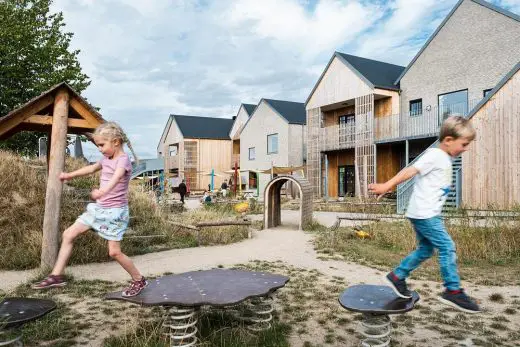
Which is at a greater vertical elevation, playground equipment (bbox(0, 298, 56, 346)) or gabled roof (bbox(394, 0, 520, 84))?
gabled roof (bbox(394, 0, 520, 84))

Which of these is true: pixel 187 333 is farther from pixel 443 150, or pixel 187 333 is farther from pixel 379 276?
pixel 379 276

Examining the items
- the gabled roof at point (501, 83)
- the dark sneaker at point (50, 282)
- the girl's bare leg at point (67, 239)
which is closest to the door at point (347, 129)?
the gabled roof at point (501, 83)

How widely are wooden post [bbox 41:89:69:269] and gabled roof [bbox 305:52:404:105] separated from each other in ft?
63.0

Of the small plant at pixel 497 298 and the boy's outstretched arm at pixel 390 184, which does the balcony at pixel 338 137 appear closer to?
the small plant at pixel 497 298

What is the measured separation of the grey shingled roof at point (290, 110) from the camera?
1289 inches

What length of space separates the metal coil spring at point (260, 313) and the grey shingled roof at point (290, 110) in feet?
92.2

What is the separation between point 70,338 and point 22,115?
14.4ft

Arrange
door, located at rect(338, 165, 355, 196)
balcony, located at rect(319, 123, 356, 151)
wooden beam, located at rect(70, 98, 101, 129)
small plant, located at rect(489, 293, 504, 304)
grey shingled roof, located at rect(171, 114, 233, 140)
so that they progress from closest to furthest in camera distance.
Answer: small plant, located at rect(489, 293, 504, 304)
wooden beam, located at rect(70, 98, 101, 129)
balcony, located at rect(319, 123, 356, 151)
door, located at rect(338, 165, 355, 196)
grey shingled roof, located at rect(171, 114, 233, 140)

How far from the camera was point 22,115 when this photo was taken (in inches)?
280

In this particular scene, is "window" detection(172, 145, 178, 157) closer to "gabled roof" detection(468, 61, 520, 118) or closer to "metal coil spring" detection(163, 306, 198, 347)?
"gabled roof" detection(468, 61, 520, 118)

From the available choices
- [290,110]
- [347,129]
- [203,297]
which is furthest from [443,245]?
[290,110]

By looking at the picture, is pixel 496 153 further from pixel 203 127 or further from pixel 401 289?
pixel 203 127

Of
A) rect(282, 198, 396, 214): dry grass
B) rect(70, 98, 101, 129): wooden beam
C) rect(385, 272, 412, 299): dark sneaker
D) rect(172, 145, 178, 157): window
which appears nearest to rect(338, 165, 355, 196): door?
rect(282, 198, 396, 214): dry grass

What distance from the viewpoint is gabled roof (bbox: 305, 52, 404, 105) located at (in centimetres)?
2402
